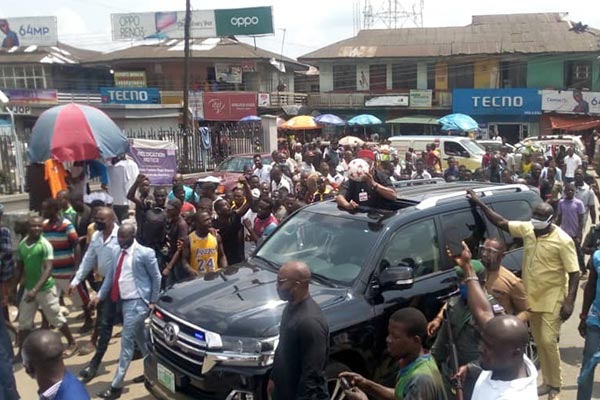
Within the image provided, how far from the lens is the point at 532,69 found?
3359cm

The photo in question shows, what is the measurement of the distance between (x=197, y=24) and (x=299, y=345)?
42.3 metres

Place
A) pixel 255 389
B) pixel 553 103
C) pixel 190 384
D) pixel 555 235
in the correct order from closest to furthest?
pixel 255 389
pixel 190 384
pixel 555 235
pixel 553 103

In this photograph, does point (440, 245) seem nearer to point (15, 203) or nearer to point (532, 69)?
point (15, 203)

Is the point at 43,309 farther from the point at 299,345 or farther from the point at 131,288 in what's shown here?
the point at 299,345

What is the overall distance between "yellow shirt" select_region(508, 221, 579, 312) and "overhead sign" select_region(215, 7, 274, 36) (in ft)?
123

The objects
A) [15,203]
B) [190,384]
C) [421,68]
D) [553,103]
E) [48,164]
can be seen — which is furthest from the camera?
[421,68]

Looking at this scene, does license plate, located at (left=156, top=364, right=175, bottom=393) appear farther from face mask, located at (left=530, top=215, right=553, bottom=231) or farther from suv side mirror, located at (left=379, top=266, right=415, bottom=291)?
face mask, located at (left=530, top=215, right=553, bottom=231)

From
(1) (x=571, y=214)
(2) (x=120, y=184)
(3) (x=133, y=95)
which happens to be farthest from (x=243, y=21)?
(1) (x=571, y=214)

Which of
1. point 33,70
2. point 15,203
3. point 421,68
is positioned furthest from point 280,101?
point 15,203

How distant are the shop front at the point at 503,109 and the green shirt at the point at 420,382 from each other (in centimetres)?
3143

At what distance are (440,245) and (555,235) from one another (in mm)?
992

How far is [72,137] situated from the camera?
30.3 feet

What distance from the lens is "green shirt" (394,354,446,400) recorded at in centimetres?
286

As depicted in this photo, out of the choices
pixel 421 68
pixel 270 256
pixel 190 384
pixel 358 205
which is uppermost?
pixel 421 68
